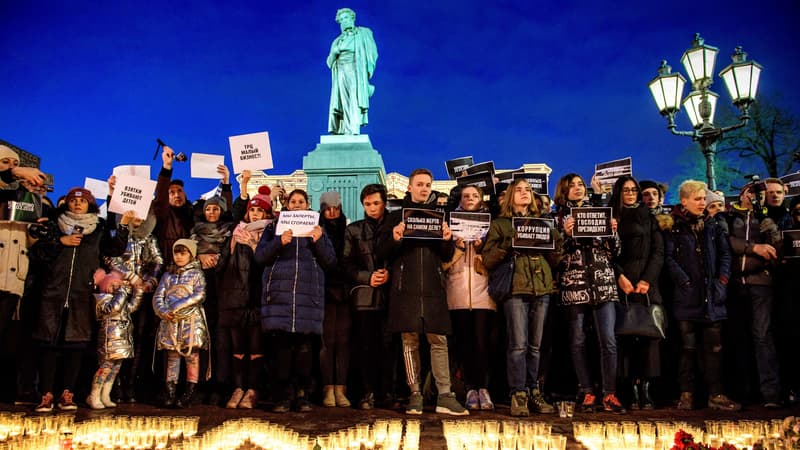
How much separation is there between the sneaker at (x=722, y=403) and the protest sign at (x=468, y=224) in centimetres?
290

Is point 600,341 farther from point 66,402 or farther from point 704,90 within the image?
point 704,90

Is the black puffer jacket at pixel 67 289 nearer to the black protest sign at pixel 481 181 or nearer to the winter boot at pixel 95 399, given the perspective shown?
the winter boot at pixel 95 399

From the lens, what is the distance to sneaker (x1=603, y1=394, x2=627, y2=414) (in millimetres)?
6289

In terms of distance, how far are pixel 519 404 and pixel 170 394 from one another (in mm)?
3464

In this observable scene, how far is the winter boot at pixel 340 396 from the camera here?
6.77 meters

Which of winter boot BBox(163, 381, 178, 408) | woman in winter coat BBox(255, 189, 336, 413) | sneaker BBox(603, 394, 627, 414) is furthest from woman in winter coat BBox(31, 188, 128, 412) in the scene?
sneaker BBox(603, 394, 627, 414)

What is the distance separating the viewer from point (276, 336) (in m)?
6.64

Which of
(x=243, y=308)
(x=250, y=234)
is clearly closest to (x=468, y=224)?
(x=250, y=234)

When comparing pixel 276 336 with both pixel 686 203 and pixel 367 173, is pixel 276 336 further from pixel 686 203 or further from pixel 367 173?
pixel 367 173

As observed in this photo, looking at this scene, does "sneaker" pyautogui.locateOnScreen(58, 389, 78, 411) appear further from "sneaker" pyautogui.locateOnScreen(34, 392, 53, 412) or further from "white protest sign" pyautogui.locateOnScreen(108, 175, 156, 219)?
"white protest sign" pyautogui.locateOnScreen(108, 175, 156, 219)

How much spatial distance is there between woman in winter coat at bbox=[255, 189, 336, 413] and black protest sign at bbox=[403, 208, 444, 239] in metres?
0.90

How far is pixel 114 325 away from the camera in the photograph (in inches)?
267

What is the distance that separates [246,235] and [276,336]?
1.15 metres

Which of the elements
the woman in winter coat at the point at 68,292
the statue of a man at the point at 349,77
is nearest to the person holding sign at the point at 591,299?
the woman in winter coat at the point at 68,292
